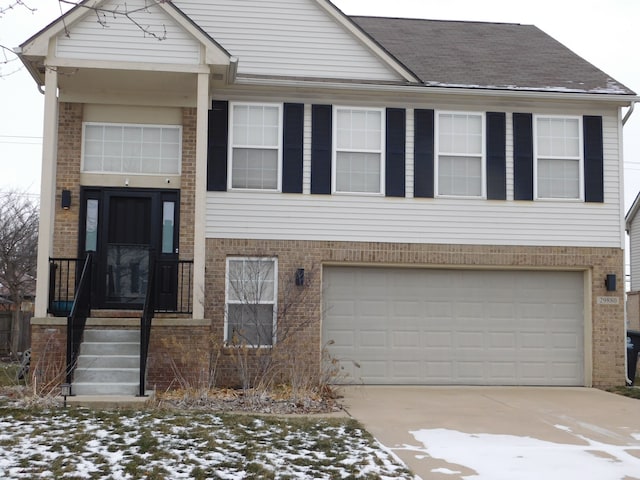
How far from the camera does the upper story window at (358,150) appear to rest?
13.4 m

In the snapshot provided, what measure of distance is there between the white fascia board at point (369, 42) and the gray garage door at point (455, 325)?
3.37 m

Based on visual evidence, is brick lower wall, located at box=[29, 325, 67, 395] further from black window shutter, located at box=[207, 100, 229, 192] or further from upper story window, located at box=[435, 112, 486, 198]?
upper story window, located at box=[435, 112, 486, 198]

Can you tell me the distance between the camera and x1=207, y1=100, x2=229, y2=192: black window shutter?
1299cm

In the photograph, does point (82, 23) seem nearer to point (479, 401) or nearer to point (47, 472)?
point (47, 472)

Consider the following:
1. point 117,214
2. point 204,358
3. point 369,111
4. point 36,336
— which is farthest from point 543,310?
point 36,336

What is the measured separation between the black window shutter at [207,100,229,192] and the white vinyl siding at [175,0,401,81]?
883 millimetres

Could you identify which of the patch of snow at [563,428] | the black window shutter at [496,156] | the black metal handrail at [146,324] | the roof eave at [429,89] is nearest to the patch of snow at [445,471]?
the patch of snow at [563,428]

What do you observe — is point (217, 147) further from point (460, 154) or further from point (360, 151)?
point (460, 154)

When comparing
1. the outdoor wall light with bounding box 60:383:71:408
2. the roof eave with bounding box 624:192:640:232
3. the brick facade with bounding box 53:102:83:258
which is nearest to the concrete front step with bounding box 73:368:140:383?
the outdoor wall light with bounding box 60:383:71:408

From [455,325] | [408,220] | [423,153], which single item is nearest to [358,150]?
[423,153]

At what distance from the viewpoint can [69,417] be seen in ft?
29.0

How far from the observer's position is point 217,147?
13.1m

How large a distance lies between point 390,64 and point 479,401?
5.82 meters

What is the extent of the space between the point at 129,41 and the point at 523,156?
22.6ft
